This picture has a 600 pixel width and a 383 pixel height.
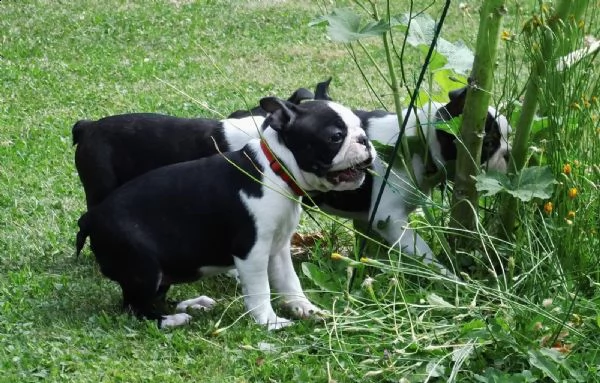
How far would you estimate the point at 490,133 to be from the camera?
6266 millimetres

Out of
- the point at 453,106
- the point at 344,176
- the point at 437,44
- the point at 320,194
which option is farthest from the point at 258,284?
the point at 437,44

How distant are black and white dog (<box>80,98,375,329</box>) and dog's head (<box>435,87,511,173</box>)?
745mm

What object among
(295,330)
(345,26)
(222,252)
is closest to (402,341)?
(295,330)

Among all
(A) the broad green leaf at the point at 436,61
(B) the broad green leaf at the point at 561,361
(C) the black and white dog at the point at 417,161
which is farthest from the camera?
(C) the black and white dog at the point at 417,161

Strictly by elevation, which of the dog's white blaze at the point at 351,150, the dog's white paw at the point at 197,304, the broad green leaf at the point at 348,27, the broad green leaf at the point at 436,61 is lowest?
the dog's white paw at the point at 197,304

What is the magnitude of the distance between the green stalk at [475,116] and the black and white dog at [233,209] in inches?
23.4

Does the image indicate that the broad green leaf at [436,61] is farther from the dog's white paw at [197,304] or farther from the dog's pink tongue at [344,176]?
the dog's white paw at [197,304]

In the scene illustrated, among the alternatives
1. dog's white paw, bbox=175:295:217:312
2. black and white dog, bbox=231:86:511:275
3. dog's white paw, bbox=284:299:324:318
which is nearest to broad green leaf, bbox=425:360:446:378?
dog's white paw, bbox=284:299:324:318

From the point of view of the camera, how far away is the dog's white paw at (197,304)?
20.1 feet

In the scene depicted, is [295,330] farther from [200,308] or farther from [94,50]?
[94,50]

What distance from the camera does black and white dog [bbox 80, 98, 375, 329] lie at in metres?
5.71

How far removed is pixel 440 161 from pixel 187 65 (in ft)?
20.2

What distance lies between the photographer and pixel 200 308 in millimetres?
6098

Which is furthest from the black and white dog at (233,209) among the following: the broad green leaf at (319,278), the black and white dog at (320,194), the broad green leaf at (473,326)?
the broad green leaf at (473,326)
